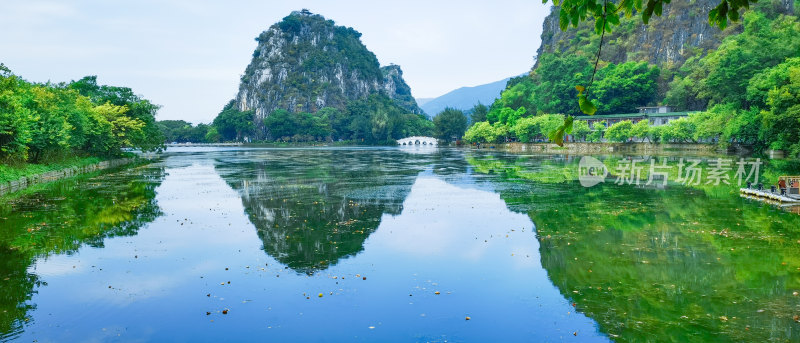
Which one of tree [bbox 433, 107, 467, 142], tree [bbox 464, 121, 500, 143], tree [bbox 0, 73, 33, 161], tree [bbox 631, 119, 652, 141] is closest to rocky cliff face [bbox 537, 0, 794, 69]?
tree [bbox 464, 121, 500, 143]

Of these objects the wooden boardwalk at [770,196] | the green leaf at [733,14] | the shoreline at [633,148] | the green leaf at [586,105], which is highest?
the green leaf at [733,14]

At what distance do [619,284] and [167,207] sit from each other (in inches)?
840

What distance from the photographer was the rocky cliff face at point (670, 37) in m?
120

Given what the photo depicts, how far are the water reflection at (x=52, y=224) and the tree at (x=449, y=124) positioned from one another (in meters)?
119

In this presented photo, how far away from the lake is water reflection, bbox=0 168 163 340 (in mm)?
83

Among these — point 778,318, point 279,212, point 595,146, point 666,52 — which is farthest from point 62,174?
point 666,52

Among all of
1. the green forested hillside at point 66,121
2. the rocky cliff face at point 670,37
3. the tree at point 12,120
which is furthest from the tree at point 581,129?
the tree at point 12,120

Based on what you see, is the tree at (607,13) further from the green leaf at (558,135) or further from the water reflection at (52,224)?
the water reflection at (52,224)

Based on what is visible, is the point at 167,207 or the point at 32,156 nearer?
the point at 167,207

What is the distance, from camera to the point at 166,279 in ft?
41.9

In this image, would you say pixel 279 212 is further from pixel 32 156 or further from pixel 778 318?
pixel 32 156

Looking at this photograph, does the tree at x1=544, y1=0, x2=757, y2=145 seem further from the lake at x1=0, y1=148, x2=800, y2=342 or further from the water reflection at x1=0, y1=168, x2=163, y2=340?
the water reflection at x1=0, y1=168, x2=163, y2=340

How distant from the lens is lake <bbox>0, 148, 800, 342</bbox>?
9.45 metres

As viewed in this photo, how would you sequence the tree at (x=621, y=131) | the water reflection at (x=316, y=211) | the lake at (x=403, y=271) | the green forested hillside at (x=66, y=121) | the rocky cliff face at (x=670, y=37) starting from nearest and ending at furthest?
the lake at (x=403, y=271) → the water reflection at (x=316, y=211) → the green forested hillside at (x=66, y=121) → the tree at (x=621, y=131) → the rocky cliff face at (x=670, y=37)
